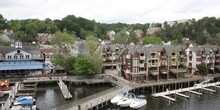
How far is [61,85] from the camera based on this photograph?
6275 centimetres

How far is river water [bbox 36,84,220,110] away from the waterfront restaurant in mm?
8719

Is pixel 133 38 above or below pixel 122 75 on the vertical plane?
above

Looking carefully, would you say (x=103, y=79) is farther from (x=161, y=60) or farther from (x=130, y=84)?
(x=161, y=60)

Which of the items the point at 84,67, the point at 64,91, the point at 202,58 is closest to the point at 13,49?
the point at 84,67

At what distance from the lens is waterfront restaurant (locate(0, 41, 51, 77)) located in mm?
69438

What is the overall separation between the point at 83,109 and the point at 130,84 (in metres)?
18.9

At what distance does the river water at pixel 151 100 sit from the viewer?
49375mm

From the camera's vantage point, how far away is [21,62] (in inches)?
2896

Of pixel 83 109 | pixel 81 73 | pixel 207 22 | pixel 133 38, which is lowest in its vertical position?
pixel 83 109

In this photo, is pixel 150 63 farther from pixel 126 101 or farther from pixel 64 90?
pixel 64 90

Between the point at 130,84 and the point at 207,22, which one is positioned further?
the point at 207,22

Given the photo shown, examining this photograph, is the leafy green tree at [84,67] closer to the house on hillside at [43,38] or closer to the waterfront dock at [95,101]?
the waterfront dock at [95,101]

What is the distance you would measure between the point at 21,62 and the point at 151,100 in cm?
3855

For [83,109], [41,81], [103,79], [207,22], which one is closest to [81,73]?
[103,79]
